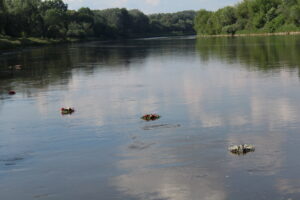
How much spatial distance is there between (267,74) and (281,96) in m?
16.2

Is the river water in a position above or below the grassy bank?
below

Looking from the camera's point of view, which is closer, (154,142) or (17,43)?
(154,142)

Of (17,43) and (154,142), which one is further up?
(17,43)

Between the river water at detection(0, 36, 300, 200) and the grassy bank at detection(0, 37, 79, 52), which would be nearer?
the river water at detection(0, 36, 300, 200)

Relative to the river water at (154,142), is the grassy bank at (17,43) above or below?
above

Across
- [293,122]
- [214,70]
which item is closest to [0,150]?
[293,122]

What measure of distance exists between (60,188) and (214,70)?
1715 inches

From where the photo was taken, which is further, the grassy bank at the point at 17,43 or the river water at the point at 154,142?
the grassy bank at the point at 17,43

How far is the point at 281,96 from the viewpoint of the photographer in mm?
35531

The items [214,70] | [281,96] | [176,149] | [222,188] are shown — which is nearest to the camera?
[222,188]

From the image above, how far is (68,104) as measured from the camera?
37031 mm

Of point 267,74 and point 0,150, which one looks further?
point 267,74

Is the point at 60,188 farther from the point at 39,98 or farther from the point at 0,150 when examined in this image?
the point at 39,98

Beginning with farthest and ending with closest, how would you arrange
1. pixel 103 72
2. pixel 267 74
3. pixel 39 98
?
pixel 103 72, pixel 267 74, pixel 39 98
